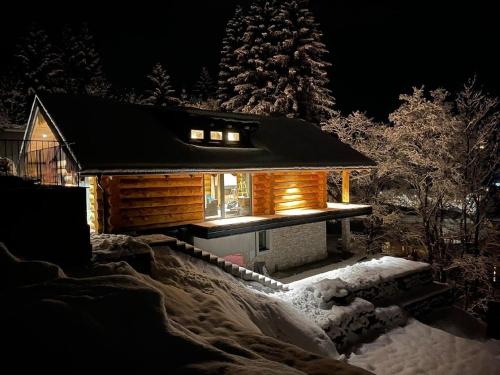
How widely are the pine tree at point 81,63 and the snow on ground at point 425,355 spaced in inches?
1406

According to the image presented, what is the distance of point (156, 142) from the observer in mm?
12938

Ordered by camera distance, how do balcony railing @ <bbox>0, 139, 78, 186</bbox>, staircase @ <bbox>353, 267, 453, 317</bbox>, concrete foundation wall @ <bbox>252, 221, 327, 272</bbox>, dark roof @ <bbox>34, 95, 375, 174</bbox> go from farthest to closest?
concrete foundation wall @ <bbox>252, 221, 327, 272</bbox> → staircase @ <bbox>353, 267, 453, 317</bbox> → balcony railing @ <bbox>0, 139, 78, 186</bbox> → dark roof @ <bbox>34, 95, 375, 174</bbox>

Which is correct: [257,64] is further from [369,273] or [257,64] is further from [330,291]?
Answer: [330,291]

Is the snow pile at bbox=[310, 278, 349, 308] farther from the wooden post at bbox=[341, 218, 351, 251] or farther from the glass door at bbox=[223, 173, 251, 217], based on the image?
the wooden post at bbox=[341, 218, 351, 251]

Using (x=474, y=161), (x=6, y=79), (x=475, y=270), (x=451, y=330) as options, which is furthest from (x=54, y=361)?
(x=6, y=79)

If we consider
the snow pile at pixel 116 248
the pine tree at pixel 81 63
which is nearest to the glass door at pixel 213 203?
the snow pile at pixel 116 248

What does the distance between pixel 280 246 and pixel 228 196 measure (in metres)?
3.56

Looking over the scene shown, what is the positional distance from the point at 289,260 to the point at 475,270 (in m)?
9.51

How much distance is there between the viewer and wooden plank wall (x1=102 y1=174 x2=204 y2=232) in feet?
38.8

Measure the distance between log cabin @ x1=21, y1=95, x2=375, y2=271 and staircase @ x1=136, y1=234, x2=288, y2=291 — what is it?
1157mm

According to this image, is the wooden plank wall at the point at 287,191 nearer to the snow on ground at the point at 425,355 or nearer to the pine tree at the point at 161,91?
the snow on ground at the point at 425,355

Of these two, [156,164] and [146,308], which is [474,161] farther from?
[146,308]

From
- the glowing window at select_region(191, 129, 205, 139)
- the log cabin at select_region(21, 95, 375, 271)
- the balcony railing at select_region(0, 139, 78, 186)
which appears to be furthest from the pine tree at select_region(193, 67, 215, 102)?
the glowing window at select_region(191, 129, 205, 139)

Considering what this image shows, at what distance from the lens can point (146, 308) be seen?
15.0 feet
